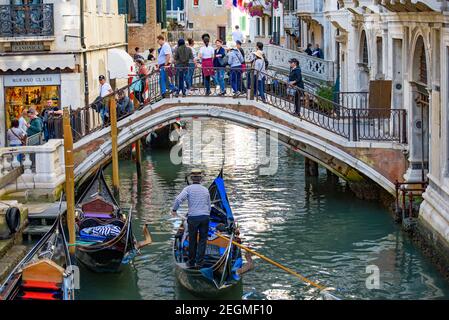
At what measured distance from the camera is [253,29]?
4353 centimetres

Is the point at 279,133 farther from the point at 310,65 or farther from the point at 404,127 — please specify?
the point at 310,65

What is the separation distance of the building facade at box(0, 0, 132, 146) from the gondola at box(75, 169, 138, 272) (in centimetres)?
363

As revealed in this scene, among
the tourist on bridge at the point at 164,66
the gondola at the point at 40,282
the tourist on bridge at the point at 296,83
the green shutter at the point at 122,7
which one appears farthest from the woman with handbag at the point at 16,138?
the green shutter at the point at 122,7

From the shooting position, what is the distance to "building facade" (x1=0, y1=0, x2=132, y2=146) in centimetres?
1812

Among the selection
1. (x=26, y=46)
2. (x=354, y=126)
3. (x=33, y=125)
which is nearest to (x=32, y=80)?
(x=26, y=46)

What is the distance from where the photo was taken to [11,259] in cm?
1268

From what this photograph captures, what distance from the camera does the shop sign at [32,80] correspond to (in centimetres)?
1847

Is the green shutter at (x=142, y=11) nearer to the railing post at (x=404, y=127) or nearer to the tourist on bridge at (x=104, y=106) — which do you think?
the tourist on bridge at (x=104, y=106)

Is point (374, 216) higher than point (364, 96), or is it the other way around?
point (364, 96)
